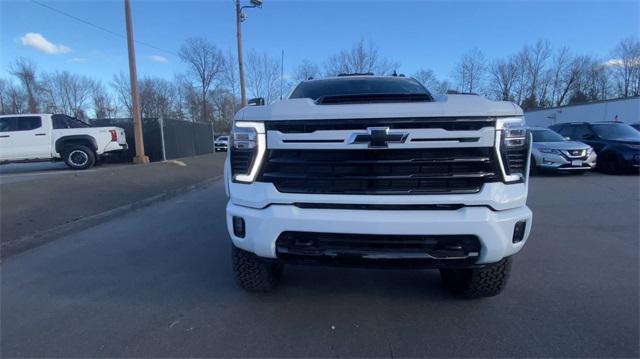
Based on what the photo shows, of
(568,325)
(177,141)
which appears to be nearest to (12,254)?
(568,325)

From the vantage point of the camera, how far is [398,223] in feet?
7.29

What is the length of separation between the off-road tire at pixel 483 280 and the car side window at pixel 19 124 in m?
14.6

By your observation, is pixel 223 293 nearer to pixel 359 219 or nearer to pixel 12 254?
pixel 359 219

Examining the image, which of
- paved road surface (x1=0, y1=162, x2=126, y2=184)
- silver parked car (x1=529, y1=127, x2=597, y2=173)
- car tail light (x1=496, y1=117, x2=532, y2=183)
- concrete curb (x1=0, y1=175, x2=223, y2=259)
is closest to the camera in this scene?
car tail light (x1=496, y1=117, x2=532, y2=183)

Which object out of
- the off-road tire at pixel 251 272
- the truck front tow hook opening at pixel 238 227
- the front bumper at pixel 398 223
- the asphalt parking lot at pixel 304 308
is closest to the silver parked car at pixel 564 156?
the asphalt parking lot at pixel 304 308

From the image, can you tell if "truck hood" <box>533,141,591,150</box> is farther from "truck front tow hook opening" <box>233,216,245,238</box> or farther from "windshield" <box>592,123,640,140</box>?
"truck front tow hook opening" <box>233,216,245,238</box>

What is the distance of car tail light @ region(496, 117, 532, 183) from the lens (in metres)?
2.33

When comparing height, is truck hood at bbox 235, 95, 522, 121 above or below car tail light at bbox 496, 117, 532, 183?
above

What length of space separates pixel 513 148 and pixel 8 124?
1574cm

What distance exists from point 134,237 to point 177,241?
2.50 feet

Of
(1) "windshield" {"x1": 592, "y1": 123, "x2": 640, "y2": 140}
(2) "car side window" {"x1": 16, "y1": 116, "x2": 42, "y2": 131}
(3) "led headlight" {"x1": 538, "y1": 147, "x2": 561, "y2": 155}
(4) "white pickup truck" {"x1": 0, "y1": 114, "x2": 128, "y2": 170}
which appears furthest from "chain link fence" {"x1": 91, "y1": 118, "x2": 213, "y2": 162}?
(1) "windshield" {"x1": 592, "y1": 123, "x2": 640, "y2": 140}

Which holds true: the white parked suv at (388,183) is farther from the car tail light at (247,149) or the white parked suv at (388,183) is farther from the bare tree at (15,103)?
the bare tree at (15,103)

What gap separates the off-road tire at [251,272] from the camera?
9.33ft

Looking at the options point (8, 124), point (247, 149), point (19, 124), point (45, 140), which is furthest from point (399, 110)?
point (8, 124)
